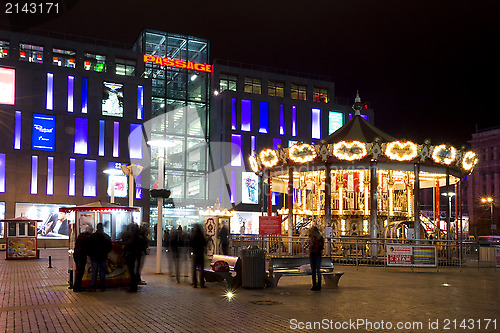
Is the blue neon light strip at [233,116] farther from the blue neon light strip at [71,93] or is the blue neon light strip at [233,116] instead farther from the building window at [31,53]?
the building window at [31,53]

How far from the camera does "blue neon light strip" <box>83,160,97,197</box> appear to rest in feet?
171

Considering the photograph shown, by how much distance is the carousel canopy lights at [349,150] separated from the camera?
25297mm

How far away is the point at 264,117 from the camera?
2557 inches

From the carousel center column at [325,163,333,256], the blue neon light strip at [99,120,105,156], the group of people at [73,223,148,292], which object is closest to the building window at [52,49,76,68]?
the blue neon light strip at [99,120,105,156]

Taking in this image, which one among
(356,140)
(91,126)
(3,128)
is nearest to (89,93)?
(91,126)

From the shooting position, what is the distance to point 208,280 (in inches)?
623

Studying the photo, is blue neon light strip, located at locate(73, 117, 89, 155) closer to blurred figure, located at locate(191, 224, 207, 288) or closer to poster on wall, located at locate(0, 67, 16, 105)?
poster on wall, located at locate(0, 67, 16, 105)

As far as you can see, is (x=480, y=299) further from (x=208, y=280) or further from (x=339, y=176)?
(x=339, y=176)

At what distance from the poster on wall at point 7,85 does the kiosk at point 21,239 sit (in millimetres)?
23979

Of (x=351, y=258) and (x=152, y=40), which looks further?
(x=152, y=40)

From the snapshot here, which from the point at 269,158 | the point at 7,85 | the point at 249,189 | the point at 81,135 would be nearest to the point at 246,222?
the point at 249,189

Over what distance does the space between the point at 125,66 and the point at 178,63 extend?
585cm

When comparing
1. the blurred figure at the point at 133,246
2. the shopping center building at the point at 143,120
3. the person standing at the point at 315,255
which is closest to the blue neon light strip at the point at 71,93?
the shopping center building at the point at 143,120

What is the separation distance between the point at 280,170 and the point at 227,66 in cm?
3879
